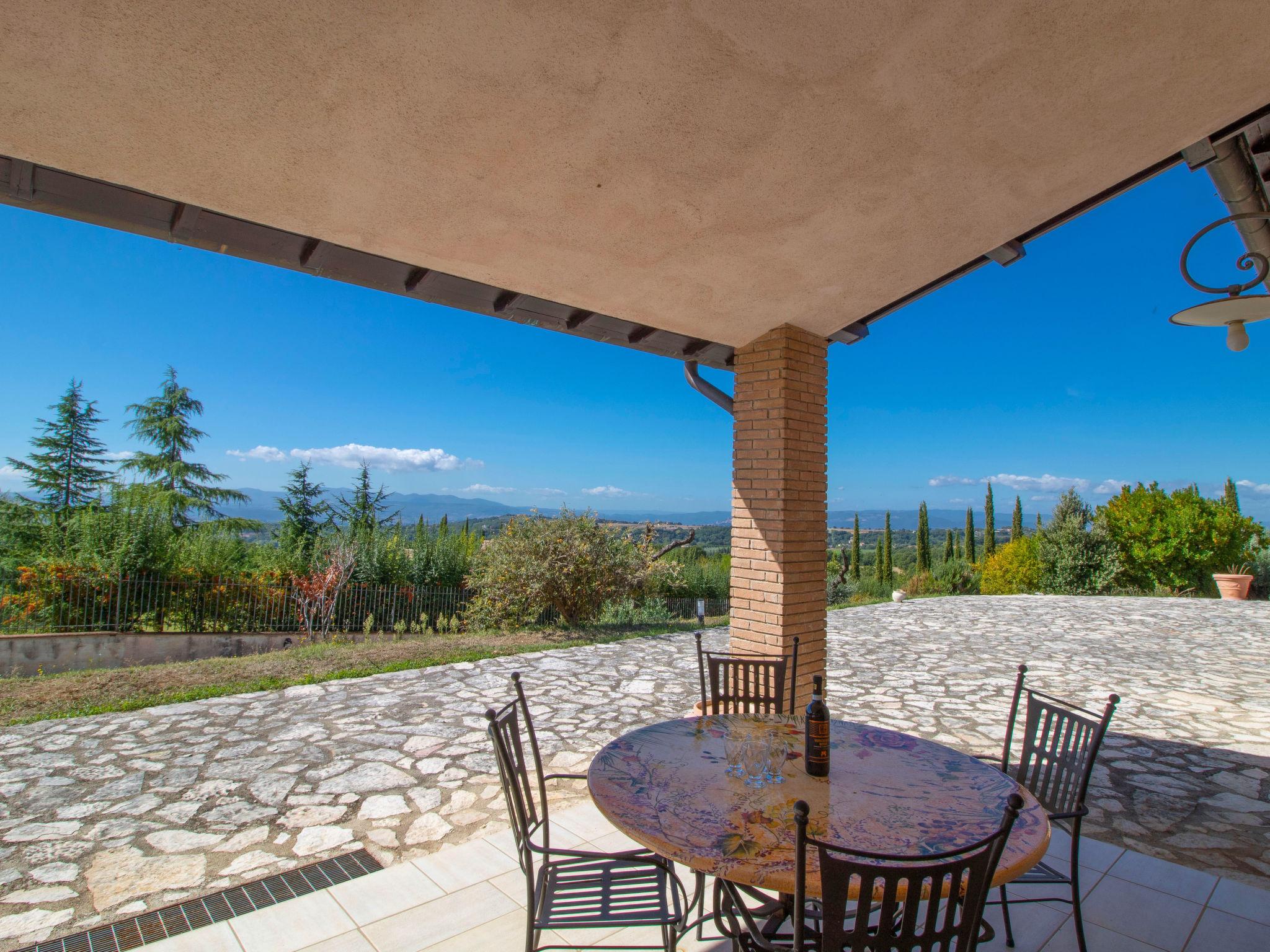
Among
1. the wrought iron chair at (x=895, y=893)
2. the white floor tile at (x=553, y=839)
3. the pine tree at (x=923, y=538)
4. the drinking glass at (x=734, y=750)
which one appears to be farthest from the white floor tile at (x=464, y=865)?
the pine tree at (x=923, y=538)

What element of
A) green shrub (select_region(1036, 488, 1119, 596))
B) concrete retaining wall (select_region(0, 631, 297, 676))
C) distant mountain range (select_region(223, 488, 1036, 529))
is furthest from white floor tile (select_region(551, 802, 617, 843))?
green shrub (select_region(1036, 488, 1119, 596))

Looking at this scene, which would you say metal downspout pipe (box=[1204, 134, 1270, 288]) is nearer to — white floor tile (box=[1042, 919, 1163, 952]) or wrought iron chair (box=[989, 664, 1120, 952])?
wrought iron chair (box=[989, 664, 1120, 952])

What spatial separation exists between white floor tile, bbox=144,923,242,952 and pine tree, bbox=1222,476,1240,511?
19992mm

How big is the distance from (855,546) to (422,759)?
18.4m

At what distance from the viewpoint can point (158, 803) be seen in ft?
10.5

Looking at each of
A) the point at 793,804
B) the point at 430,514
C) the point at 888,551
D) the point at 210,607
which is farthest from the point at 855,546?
the point at 793,804

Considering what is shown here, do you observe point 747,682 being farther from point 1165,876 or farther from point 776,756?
point 1165,876

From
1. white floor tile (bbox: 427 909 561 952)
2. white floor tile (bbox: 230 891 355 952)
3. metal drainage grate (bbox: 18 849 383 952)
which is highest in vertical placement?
white floor tile (bbox: 427 909 561 952)

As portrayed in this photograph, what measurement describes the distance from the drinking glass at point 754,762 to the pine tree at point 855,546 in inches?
723

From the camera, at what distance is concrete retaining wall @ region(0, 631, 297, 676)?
300 inches

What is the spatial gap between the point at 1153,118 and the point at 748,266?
1.60 metres

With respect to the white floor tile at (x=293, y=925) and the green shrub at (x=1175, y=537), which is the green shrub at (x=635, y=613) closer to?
the white floor tile at (x=293, y=925)

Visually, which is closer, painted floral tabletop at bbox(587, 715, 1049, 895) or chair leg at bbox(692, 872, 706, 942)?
painted floral tabletop at bbox(587, 715, 1049, 895)

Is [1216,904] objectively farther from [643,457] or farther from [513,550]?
[643,457]
